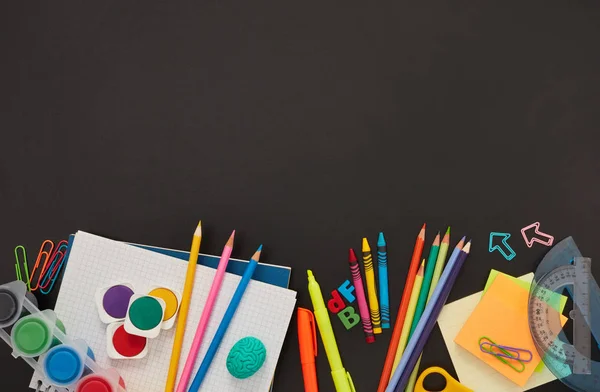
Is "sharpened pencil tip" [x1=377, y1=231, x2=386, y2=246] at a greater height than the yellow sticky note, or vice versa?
"sharpened pencil tip" [x1=377, y1=231, x2=386, y2=246]

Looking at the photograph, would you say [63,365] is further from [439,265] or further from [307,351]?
[439,265]

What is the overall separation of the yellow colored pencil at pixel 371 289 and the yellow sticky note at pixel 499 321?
0.14 m

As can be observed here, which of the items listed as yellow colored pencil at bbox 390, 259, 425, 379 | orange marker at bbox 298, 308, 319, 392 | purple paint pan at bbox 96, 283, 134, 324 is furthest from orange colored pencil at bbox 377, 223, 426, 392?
purple paint pan at bbox 96, 283, 134, 324

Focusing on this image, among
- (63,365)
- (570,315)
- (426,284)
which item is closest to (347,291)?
(426,284)

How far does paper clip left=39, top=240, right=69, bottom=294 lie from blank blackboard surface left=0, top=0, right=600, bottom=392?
0.02m

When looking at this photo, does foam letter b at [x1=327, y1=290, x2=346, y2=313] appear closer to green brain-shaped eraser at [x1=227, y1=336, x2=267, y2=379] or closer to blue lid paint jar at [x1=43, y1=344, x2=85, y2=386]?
green brain-shaped eraser at [x1=227, y1=336, x2=267, y2=379]

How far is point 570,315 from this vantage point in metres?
0.93

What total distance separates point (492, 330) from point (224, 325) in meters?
0.46

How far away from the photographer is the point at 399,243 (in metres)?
0.96

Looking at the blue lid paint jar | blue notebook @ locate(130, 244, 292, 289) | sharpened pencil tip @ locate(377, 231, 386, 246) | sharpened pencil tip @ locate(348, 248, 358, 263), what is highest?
sharpened pencil tip @ locate(377, 231, 386, 246)

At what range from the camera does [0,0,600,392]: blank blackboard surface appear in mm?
949

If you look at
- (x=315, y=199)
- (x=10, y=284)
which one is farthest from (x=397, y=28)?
(x=10, y=284)

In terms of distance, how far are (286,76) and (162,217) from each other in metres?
0.34

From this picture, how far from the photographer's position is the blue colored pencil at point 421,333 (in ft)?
3.01
